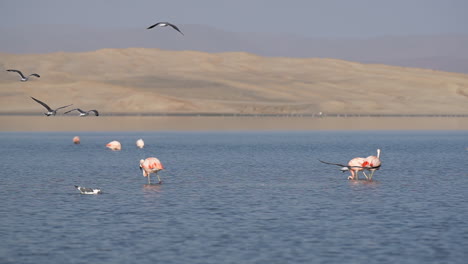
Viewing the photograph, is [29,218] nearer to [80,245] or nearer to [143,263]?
[80,245]

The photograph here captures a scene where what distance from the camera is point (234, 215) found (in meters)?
23.8

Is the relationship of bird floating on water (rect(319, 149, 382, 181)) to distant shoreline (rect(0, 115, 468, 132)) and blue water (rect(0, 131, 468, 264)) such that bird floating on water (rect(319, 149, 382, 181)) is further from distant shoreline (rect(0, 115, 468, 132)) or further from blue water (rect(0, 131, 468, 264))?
distant shoreline (rect(0, 115, 468, 132))

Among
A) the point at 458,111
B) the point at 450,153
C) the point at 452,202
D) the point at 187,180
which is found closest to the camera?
the point at 452,202

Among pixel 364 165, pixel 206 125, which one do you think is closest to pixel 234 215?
pixel 364 165

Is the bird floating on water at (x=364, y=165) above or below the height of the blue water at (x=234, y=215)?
above

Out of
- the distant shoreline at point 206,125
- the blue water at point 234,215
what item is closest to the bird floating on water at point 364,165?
the blue water at point 234,215

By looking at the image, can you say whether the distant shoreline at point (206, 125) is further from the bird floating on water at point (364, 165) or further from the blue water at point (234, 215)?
the bird floating on water at point (364, 165)

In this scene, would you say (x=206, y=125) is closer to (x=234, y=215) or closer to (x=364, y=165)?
(x=364, y=165)

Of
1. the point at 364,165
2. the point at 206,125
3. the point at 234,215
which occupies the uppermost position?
the point at 206,125

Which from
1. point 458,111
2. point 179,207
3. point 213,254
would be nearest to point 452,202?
point 179,207

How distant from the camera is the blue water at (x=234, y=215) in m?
18.4

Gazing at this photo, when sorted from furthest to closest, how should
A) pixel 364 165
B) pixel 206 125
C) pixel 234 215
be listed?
pixel 206 125, pixel 364 165, pixel 234 215

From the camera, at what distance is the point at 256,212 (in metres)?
24.5

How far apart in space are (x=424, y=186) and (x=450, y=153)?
2383 cm
